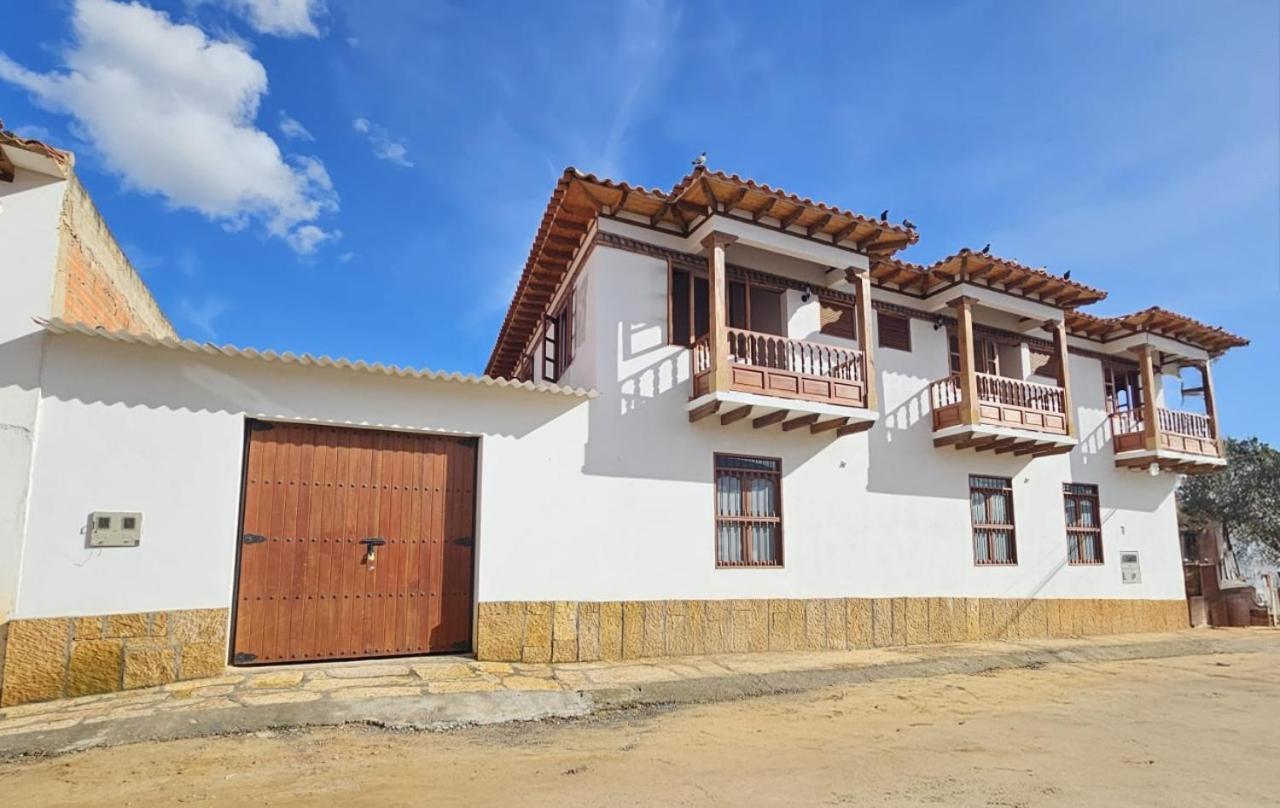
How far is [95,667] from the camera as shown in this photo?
6.24 m

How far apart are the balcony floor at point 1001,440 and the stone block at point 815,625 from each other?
349cm

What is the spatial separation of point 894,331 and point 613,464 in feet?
18.3

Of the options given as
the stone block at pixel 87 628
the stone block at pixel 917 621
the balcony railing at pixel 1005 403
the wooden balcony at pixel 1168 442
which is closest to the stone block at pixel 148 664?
the stone block at pixel 87 628

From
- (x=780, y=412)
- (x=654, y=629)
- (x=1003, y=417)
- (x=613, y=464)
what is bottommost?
(x=654, y=629)

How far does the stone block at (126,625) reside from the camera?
6336mm

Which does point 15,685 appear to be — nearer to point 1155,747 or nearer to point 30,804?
point 30,804

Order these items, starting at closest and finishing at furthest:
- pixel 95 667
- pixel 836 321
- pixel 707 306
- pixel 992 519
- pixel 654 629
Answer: pixel 95 667 → pixel 654 629 → pixel 707 306 → pixel 836 321 → pixel 992 519

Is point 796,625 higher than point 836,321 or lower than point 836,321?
lower

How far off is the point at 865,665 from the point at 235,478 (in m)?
7.04

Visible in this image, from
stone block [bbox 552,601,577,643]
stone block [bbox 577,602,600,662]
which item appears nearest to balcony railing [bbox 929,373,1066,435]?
stone block [bbox 577,602,600,662]

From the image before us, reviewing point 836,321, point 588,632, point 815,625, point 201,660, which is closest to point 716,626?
Result: point 815,625

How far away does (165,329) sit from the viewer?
11672mm

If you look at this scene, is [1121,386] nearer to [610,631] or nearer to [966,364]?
[966,364]

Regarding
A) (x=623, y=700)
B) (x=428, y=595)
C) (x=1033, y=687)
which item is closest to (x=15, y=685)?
(x=428, y=595)
